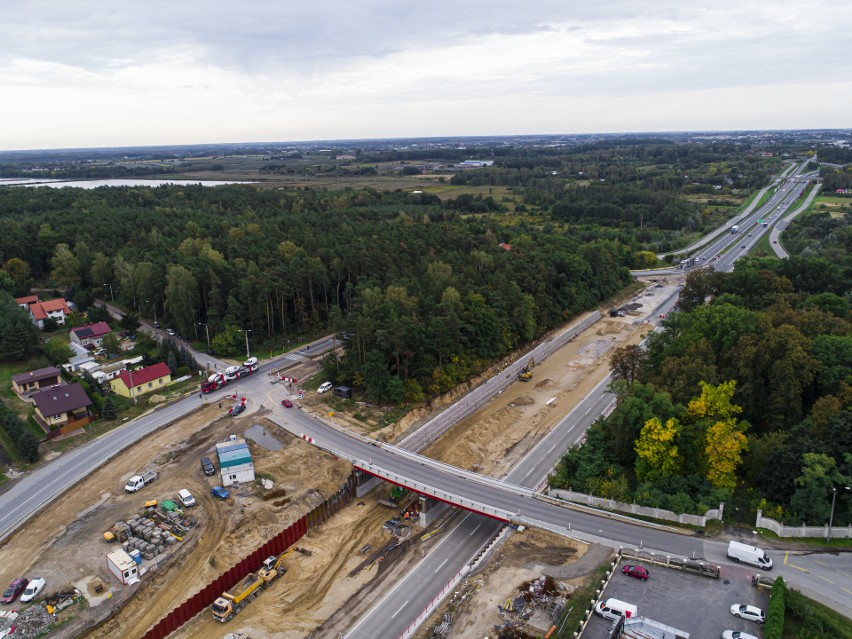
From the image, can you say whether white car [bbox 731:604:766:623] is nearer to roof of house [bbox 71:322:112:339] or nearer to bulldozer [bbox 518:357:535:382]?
bulldozer [bbox 518:357:535:382]

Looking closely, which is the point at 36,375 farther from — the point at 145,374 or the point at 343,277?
the point at 343,277

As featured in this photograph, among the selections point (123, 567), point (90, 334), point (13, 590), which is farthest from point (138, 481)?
point (90, 334)

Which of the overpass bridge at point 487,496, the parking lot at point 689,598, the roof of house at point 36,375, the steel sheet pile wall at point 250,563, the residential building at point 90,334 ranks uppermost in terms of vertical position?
the residential building at point 90,334

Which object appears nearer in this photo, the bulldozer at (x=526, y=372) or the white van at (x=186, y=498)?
the white van at (x=186, y=498)

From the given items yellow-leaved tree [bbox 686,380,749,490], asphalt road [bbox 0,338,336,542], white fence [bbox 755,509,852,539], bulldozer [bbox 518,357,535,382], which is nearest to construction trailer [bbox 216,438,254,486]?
asphalt road [bbox 0,338,336,542]

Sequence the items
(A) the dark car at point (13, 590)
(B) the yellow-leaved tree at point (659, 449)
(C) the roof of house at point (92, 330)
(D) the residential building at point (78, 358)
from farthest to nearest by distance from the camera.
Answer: (C) the roof of house at point (92, 330)
(D) the residential building at point (78, 358)
(B) the yellow-leaved tree at point (659, 449)
(A) the dark car at point (13, 590)

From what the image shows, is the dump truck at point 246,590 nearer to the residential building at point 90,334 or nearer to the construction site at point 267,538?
the construction site at point 267,538

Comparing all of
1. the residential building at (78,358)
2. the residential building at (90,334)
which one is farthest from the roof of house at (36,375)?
the residential building at (90,334)
